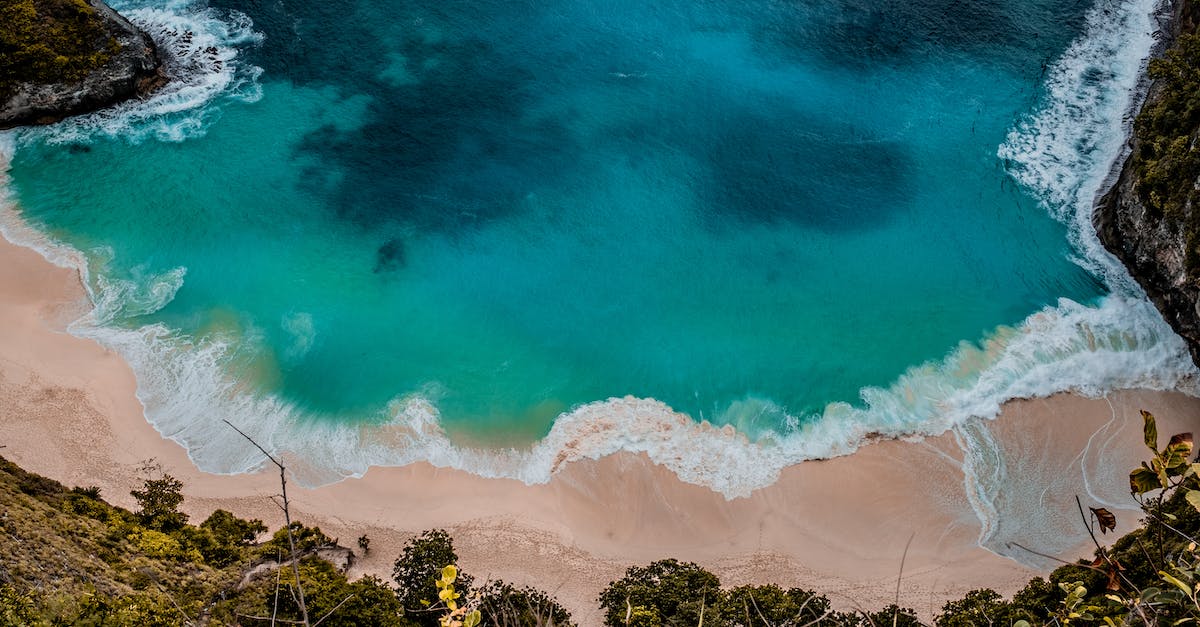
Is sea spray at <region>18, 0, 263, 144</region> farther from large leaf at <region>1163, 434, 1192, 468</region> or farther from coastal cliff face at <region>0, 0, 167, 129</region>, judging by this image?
large leaf at <region>1163, 434, 1192, 468</region>

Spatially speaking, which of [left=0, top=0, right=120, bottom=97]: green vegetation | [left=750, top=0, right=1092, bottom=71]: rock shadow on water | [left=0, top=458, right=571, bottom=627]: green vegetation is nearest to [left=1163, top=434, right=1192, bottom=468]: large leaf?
[left=0, top=458, right=571, bottom=627]: green vegetation

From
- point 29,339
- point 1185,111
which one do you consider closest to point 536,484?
point 29,339

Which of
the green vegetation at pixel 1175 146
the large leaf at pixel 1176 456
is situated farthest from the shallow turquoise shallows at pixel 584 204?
the large leaf at pixel 1176 456

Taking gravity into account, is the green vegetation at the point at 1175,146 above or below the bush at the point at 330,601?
above

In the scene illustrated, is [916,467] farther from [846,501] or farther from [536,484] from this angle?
[536,484]

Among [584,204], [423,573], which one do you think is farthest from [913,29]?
[423,573]

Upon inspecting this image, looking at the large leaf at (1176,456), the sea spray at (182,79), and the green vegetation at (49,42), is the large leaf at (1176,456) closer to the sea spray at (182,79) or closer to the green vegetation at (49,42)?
the sea spray at (182,79)

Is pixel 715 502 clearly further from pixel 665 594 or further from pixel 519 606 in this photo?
pixel 519 606
